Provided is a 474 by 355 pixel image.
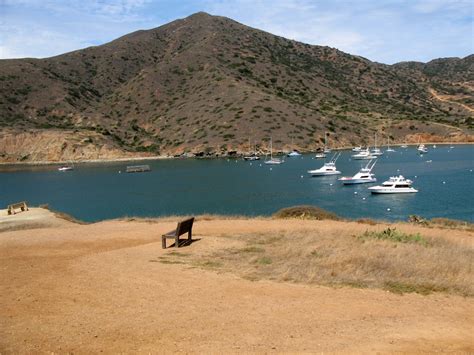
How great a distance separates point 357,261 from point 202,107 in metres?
138

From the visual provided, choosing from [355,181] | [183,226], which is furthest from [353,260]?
[355,181]

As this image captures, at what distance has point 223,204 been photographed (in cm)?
5600

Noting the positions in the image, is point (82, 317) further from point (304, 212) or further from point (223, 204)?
point (223, 204)

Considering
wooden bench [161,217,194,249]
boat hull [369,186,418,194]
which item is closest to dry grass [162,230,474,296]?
wooden bench [161,217,194,249]

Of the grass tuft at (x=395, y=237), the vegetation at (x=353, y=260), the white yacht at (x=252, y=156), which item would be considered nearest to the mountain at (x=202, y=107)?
the white yacht at (x=252, y=156)

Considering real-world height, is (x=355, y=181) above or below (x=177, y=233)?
below

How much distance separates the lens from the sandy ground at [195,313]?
872 centimetres

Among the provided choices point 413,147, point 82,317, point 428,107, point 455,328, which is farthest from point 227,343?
point 428,107

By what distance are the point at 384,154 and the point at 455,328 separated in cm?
12207

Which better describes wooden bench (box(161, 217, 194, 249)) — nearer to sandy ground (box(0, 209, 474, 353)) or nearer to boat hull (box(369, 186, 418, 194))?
sandy ground (box(0, 209, 474, 353))

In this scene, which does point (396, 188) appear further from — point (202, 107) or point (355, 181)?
point (202, 107)

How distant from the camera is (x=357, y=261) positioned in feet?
48.8

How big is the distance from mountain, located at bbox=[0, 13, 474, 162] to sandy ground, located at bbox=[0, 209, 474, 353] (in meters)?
117

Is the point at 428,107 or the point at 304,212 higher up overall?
the point at 428,107
